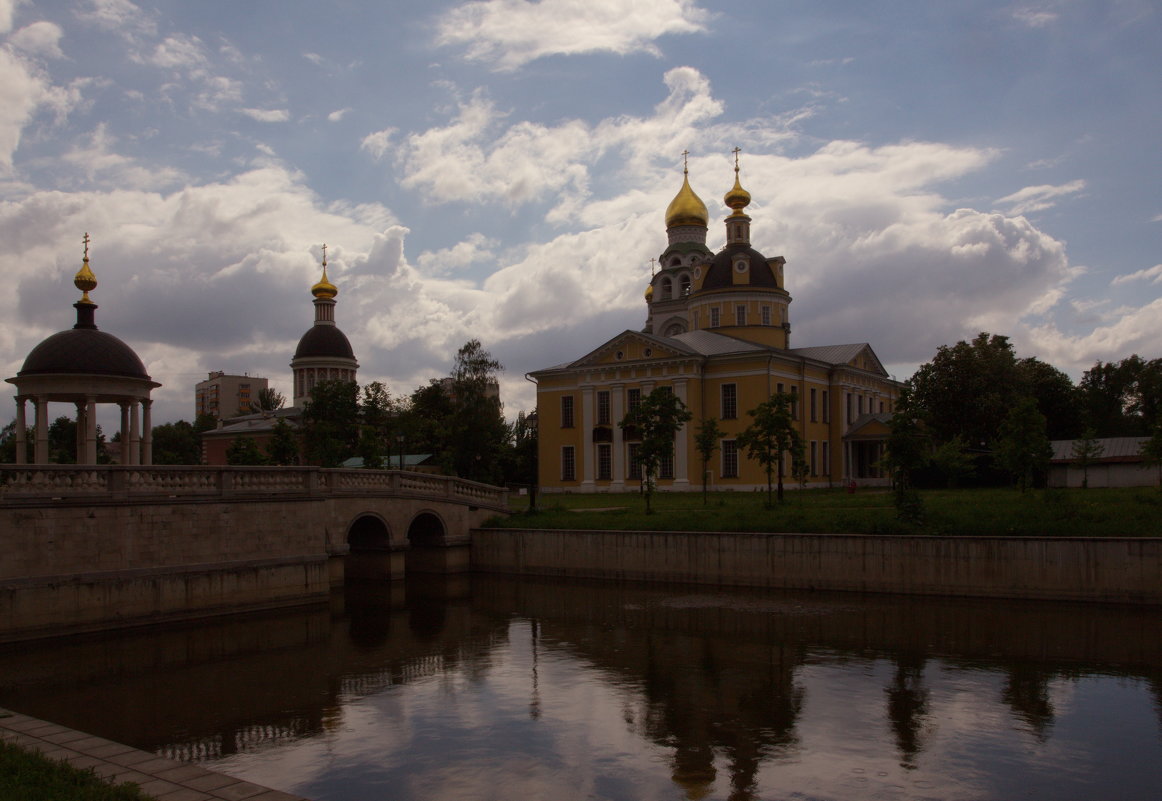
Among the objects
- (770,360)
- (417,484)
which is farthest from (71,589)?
(770,360)

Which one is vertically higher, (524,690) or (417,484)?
(417,484)

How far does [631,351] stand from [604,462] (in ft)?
23.7

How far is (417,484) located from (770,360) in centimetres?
2400

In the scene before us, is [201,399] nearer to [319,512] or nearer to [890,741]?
[319,512]

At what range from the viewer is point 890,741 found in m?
15.4

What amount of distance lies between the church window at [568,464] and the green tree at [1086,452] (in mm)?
28460

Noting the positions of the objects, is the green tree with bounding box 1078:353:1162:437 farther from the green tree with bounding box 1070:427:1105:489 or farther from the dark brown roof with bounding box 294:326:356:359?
the dark brown roof with bounding box 294:326:356:359

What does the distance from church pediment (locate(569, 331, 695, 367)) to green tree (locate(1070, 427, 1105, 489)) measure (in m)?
20.8

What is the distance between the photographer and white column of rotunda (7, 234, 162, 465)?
37.7m

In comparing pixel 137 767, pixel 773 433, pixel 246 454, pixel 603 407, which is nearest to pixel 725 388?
pixel 603 407

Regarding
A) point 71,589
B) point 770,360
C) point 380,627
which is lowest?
point 380,627

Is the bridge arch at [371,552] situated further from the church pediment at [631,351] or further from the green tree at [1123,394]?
the green tree at [1123,394]

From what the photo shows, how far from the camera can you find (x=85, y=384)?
37875 mm

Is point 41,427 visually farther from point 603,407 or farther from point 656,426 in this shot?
point 603,407
